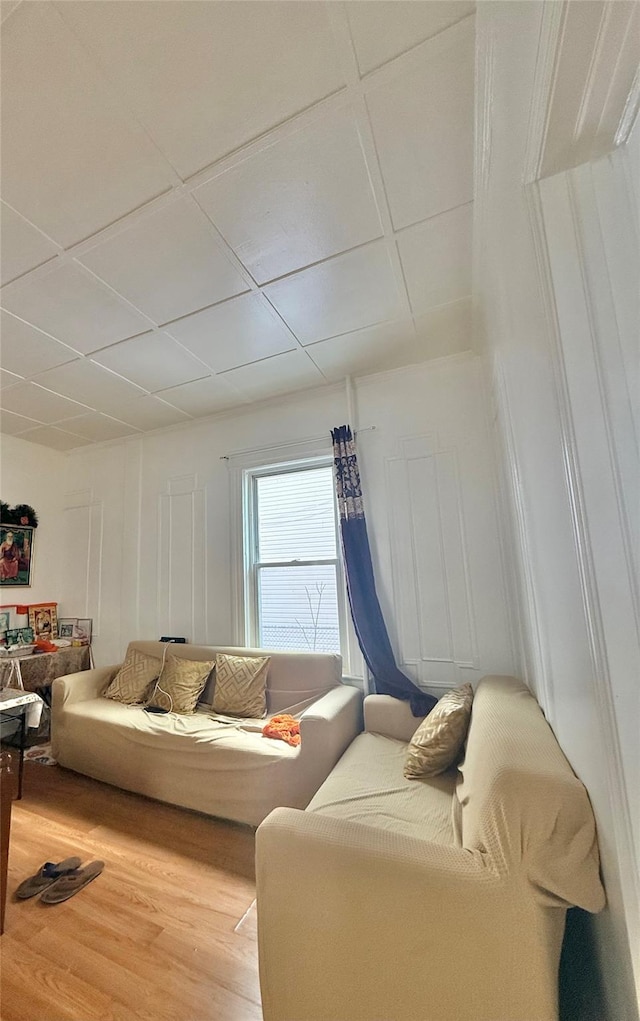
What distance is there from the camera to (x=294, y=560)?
9.87ft

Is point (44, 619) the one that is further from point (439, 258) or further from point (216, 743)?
point (439, 258)

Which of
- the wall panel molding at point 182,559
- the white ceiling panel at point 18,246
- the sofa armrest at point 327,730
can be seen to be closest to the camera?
the white ceiling panel at point 18,246

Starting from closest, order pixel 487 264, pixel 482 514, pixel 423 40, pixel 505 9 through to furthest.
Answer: pixel 505 9 → pixel 423 40 → pixel 487 264 → pixel 482 514

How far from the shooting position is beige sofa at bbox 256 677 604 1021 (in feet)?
2.92

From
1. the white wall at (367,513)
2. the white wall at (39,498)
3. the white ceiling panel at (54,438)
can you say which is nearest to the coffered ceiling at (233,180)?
the white wall at (367,513)

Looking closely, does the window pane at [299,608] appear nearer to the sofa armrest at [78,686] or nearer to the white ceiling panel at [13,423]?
the sofa armrest at [78,686]

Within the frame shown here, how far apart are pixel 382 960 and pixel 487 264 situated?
7.70ft

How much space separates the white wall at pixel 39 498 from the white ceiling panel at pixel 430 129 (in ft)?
13.0

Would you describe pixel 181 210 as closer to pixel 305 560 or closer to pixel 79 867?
pixel 305 560

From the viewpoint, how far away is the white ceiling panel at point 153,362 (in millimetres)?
2316

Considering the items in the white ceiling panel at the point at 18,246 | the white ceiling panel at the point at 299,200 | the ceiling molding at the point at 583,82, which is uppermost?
the white ceiling panel at the point at 18,246

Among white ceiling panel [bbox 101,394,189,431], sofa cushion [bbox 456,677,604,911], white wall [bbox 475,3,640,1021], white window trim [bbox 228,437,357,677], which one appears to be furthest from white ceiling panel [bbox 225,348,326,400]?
sofa cushion [bbox 456,677,604,911]

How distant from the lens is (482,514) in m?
2.38

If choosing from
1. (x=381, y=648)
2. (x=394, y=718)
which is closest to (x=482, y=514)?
(x=381, y=648)
